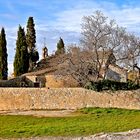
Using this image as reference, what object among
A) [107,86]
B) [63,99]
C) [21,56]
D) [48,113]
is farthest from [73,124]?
[21,56]

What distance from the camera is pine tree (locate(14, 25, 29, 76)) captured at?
75188 millimetres

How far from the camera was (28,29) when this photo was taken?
82.1m

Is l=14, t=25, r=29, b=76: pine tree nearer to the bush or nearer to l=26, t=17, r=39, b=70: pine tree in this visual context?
l=26, t=17, r=39, b=70: pine tree

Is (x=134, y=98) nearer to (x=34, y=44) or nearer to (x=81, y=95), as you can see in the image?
(x=81, y=95)

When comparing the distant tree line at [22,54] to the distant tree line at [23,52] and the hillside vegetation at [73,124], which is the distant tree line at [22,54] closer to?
the distant tree line at [23,52]

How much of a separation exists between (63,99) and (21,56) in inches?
996

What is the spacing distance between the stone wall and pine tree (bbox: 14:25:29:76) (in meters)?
22.9

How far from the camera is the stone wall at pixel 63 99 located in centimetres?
5016

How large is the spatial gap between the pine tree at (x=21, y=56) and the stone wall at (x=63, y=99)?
22.9m

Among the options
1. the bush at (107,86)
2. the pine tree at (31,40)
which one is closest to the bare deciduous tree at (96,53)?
the bush at (107,86)

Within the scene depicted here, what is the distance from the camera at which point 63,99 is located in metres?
51.2

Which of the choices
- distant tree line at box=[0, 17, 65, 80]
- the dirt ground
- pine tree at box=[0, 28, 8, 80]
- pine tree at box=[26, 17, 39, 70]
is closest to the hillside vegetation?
the dirt ground

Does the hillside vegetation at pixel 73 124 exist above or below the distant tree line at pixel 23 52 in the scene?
below

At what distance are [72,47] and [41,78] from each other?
49.4 ft
